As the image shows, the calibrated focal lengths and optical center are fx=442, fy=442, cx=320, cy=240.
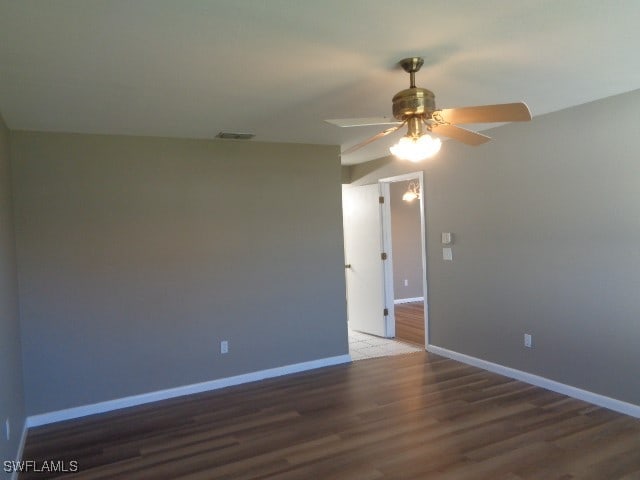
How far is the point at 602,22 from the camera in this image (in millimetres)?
2020

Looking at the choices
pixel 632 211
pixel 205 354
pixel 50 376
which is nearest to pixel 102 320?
pixel 50 376

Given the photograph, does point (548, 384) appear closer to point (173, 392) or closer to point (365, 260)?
point (365, 260)

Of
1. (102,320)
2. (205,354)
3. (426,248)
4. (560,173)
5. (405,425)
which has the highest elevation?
(560,173)

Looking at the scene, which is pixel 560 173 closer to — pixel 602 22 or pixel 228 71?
pixel 602 22

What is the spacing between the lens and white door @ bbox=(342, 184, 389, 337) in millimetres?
5695

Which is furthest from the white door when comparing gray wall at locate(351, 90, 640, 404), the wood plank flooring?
the wood plank flooring

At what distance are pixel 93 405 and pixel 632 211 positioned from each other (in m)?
4.39

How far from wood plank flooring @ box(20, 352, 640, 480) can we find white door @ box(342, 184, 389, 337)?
171 centimetres

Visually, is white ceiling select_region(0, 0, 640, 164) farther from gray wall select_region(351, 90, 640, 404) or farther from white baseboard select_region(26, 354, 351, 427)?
white baseboard select_region(26, 354, 351, 427)

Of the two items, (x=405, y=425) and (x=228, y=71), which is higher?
(x=228, y=71)

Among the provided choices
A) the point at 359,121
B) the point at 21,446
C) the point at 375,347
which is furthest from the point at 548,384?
the point at 21,446

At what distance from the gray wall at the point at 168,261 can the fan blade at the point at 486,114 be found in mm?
2333

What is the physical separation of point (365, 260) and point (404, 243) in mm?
2548

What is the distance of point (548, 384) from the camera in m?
3.76
